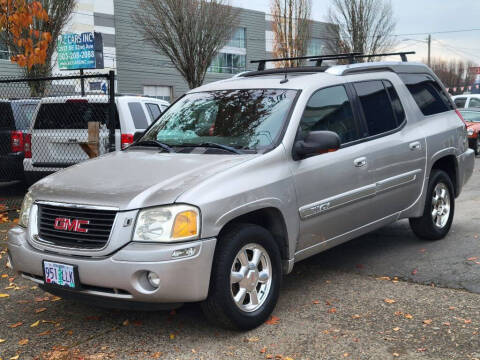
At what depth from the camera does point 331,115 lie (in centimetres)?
512

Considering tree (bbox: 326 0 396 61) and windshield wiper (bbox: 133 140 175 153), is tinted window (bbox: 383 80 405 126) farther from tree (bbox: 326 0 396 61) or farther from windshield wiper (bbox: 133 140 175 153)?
tree (bbox: 326 0 396 61)

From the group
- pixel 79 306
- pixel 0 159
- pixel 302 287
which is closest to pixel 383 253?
pixel 302 287

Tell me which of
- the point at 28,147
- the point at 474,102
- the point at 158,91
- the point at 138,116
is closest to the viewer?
the point at 28,147

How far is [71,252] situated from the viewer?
3.91 m

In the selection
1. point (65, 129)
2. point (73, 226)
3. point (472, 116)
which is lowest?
point (472, 116)

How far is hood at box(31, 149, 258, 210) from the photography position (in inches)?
151

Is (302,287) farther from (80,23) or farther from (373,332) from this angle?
(80,23)

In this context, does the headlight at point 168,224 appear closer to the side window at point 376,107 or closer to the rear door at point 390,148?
the rear door at point 390,148

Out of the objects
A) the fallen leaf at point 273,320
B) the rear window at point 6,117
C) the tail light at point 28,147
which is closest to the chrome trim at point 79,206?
the fallen leaf at point 273,320

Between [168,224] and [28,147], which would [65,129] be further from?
[168,224]

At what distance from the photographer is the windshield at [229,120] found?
15.3 feet

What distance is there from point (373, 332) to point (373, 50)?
A: 33.7m

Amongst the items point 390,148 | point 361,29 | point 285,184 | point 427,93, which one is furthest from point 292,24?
point 285,184

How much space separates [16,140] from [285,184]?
7.25 metres
